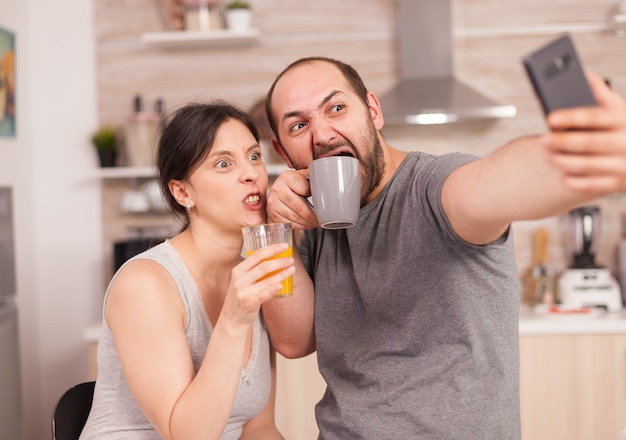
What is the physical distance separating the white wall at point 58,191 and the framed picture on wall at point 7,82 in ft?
0.34

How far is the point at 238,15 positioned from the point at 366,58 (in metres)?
0.65

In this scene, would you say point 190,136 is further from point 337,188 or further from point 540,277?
point 540,277

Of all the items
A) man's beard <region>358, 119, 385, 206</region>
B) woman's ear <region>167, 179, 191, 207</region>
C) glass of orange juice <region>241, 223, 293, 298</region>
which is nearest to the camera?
glass of orange juice <region>241, 223, 293, 298</region>

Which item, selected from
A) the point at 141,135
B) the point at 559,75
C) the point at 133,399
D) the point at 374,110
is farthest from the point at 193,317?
the point at 141,135

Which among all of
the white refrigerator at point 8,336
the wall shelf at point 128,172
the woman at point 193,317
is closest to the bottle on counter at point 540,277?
the wall shelf at point 128,172

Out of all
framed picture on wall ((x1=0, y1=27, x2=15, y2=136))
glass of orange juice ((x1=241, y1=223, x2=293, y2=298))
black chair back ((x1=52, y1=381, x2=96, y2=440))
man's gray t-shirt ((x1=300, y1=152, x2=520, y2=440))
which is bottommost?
black chair back ((x1=52, y1=381, x2=96, y2=440))

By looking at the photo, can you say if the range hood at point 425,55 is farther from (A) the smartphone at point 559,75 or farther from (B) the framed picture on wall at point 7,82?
(A) the smartphone at point 559,75

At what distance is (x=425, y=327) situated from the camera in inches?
48.4

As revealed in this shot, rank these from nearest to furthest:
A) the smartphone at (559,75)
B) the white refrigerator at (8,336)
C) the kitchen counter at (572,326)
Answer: the smartphone at (559,75), the kitchen counter at (572,326), the white refrigerator at (8,336)

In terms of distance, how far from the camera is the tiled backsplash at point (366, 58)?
3180mm

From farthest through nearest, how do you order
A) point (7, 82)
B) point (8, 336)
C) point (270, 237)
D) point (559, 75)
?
point (7, 82) < point (8, 336) < point (270, 237) < point (559, 75)

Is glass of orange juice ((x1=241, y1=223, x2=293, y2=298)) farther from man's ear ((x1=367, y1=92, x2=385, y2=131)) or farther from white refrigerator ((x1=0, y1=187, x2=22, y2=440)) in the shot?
white refrigerator ((x1=0, y1=187, x2=22, y2=440))

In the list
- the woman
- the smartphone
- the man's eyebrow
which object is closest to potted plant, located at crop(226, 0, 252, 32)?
the woman

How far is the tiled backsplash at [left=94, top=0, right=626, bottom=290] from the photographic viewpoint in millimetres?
3180
